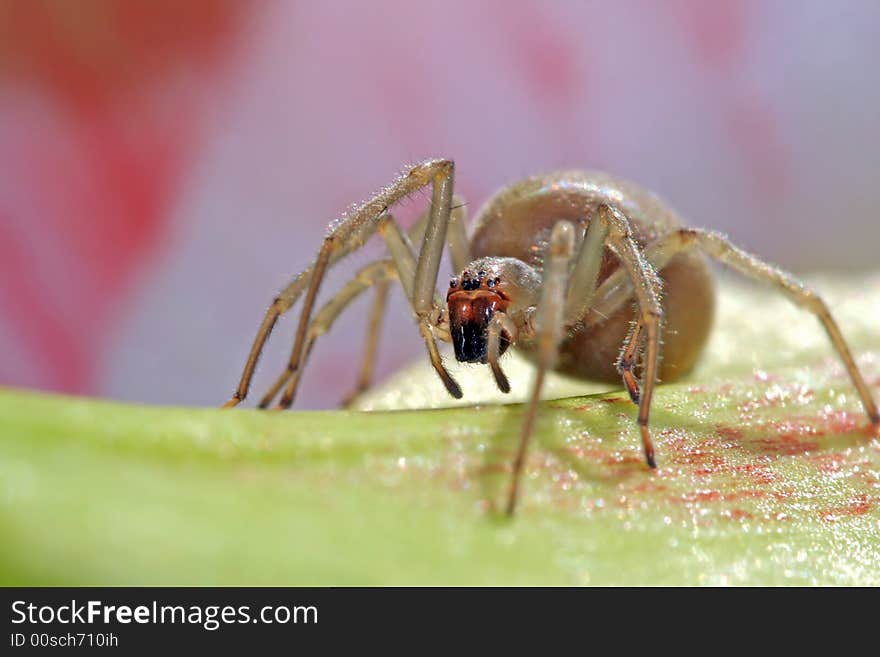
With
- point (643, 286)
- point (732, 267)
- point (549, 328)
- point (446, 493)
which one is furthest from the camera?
point (732, 267)

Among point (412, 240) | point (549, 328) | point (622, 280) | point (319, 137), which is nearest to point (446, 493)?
point (549, 328)

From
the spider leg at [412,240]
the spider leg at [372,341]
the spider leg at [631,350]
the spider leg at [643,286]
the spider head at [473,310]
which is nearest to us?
the spider leg at [643,286]

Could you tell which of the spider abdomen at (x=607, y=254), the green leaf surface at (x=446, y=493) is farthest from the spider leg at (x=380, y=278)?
the green leaf surface at (x=446, y=493)

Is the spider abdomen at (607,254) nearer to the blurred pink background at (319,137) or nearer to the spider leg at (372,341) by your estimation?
the blurred pink background at (319,137)

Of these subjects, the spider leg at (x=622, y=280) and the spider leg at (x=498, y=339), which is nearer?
the spider leg at (x=622, y=280)

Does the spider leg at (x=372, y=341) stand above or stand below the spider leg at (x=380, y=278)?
above

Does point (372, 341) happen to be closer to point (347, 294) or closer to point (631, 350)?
→ point (347, 294)

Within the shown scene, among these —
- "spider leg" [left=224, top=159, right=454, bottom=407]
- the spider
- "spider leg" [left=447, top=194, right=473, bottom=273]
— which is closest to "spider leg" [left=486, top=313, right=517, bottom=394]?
the spider

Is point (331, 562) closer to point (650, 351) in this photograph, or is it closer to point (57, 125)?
point (650, 351)
